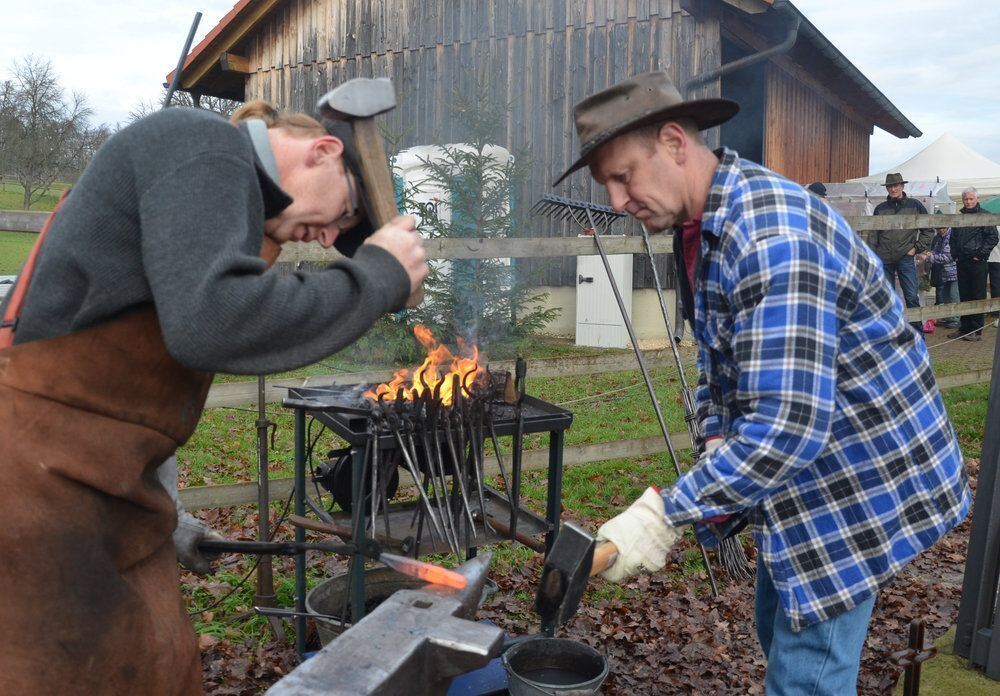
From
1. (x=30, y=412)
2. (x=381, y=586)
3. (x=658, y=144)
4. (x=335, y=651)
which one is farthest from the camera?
(x=381, y=586)

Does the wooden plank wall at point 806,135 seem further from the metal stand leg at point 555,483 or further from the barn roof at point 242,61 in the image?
the metal stand leg at point 555,483

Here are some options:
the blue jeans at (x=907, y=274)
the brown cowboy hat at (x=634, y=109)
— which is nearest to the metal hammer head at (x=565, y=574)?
the brown cowboy hat at (x=634, y=109)

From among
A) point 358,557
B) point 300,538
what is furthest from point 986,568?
point 300,538

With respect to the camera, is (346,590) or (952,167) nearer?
(346,590)

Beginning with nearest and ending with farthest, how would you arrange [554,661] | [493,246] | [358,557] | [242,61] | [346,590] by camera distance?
[358,557] → [554,661] → [346,590] → [493,246] → [242,61]

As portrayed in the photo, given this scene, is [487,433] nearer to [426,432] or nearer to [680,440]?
[426,432]

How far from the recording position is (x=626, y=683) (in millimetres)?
3902

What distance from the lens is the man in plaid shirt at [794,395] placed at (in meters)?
1.97

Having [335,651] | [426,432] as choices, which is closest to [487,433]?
[426,432]

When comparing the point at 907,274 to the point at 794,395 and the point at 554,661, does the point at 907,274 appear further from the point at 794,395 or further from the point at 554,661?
the point at 794,395

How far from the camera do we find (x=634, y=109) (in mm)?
2227

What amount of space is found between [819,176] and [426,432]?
16.5 metres

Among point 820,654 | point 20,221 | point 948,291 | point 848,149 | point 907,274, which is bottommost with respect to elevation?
point 820,654

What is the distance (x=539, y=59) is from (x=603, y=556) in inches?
443
